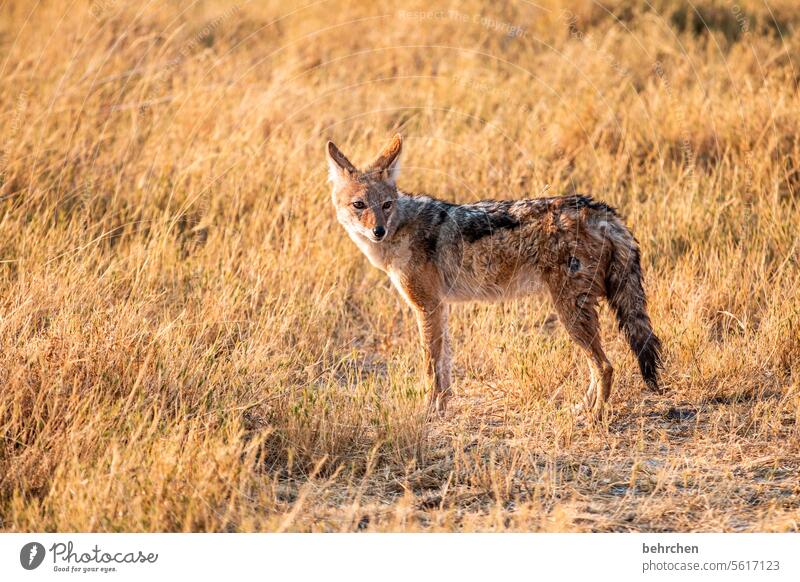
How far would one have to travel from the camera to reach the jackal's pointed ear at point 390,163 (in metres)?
6.55

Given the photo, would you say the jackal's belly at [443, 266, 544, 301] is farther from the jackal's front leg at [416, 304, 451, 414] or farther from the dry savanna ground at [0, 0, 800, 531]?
the dry savanna ground at [0, 0, 800, 531]

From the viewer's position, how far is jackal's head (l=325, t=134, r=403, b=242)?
625 centimetres

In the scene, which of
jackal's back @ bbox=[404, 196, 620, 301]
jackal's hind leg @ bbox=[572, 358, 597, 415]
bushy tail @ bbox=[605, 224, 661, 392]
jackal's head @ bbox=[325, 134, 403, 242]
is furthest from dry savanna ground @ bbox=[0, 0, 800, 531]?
jackal's head @ bbox=[325, 134, 403, 242]

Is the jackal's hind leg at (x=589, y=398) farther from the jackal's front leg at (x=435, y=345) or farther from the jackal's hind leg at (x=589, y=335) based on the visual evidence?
the jackal's front leg at (x=435, y=345)

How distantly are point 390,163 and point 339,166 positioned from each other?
14.2 inches

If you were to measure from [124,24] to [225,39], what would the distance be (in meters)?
1.37

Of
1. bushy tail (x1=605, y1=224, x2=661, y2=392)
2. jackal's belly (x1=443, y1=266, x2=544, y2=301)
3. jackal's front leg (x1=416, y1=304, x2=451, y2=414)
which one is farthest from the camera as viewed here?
jackal's front leg (x1=416, y1=304, x2=451, y2=414)

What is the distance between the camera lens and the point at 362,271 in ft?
25.0

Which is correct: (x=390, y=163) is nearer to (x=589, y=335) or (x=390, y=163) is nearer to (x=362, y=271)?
(x=362, y=271)

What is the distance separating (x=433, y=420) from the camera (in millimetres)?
5828

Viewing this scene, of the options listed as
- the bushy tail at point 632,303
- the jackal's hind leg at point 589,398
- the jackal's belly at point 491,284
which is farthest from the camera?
the jackal's belly at point 491,284

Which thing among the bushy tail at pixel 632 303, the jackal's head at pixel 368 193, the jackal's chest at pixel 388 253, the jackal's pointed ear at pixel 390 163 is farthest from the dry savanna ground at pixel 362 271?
the jackal's pointed ear at pixel 390 163

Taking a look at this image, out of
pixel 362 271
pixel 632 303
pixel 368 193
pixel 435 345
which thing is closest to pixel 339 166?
pixel 368 193

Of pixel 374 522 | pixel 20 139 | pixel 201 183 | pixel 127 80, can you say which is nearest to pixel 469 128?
pixel 201 183
